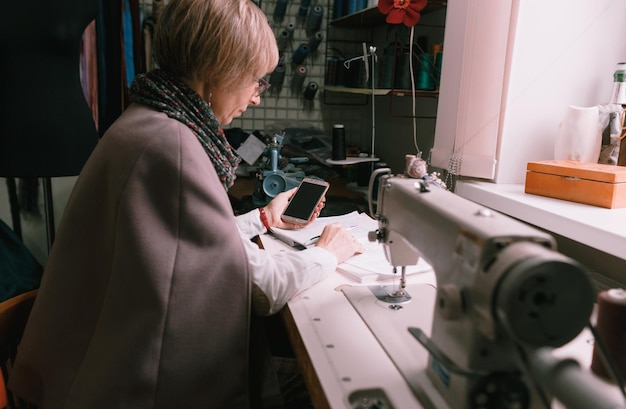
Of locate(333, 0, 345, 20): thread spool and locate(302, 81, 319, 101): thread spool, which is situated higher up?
locate(333, 0, 345, 20): thread spool

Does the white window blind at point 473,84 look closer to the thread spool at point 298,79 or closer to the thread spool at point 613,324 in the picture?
the thread spool at point 613,324

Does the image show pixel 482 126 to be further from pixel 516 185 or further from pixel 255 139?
pixel 255 139

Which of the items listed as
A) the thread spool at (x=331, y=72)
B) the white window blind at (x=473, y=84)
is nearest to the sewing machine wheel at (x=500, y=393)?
the white window blind at (x=473, y=84)

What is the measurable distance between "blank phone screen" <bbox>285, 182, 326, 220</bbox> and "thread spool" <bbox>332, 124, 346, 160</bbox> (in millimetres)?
906

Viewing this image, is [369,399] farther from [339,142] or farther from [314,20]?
[314,20]

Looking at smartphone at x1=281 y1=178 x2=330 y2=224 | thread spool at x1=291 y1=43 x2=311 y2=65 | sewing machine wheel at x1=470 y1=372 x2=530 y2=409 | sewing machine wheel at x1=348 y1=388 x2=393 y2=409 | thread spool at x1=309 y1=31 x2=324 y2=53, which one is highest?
thread spool at x1=309 y1=31 x2=324 y2=53

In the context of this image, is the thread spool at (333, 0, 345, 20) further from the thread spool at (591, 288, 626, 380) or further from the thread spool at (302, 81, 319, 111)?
the thread spool at (591, 288, 626, 380)

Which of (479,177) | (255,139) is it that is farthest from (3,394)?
(255,139)

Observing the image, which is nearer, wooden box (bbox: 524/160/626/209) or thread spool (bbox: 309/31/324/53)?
wooden box (bbox: 524/160/626/209)

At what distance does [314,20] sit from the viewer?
2.97 meters

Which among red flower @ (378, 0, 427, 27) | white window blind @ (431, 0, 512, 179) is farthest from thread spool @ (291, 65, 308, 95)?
white window blind @ (431, 0, 512, 179)

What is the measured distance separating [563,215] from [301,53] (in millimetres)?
2115

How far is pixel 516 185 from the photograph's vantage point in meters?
1.61

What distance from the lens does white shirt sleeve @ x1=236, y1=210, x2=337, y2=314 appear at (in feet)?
3.24
